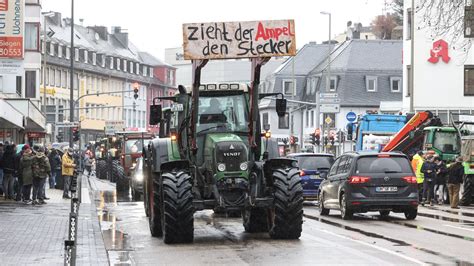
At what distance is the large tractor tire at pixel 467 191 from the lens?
3547 centimetres

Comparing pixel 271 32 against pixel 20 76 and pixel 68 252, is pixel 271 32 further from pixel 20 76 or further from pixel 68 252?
pixel 20 76

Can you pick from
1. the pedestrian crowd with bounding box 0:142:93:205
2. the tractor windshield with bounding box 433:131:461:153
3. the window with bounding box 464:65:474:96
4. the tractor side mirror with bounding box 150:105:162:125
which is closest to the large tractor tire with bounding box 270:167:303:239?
the tractor side mirror with bounding box 150:105:162:125

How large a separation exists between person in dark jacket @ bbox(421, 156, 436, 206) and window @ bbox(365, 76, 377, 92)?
63.2 meters

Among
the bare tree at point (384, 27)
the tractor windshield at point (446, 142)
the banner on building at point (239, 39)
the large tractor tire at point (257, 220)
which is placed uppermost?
the bare tree at point (384, 27)

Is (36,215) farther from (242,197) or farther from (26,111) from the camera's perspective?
(26,111)

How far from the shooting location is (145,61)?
150 m

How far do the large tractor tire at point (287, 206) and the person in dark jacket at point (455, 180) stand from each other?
15212 mm

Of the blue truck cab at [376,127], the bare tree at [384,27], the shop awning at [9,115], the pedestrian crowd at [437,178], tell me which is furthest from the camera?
the bare tree at [384,27]

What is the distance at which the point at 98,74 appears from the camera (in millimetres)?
128250

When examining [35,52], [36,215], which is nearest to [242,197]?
[36,215]

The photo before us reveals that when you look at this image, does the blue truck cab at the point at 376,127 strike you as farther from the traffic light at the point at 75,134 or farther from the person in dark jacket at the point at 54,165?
the traffic light at the point at 75,134

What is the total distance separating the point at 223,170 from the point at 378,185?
713cm

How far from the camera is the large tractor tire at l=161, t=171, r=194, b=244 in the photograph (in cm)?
1905

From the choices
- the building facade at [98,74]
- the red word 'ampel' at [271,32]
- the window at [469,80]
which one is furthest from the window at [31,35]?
the red word 'ampel' at [271,32]
